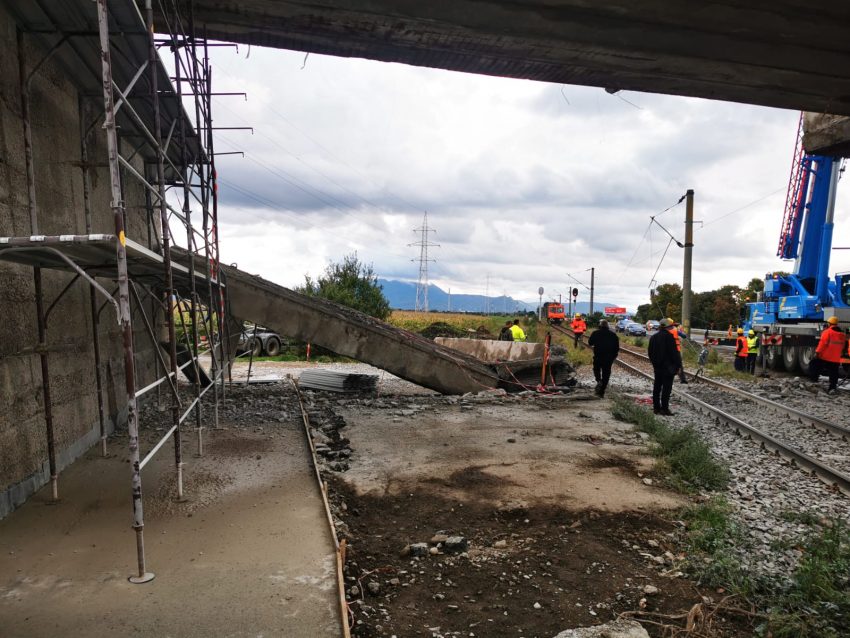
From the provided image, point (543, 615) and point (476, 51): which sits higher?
point (476, 51)

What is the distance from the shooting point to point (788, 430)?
9352 millimetres

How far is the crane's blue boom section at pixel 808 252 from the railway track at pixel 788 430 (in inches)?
211

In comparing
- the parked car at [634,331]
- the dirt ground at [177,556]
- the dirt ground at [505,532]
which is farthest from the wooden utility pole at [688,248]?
the parked car at [634,331]

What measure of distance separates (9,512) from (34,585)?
5.12 ft

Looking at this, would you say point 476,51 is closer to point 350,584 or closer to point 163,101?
point 163,101

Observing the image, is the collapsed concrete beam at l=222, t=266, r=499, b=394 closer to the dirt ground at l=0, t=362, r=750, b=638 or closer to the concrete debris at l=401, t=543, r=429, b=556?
the dirt ground at l=0, t=362, r=750, b=638

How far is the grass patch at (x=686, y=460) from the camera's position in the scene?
6.31 m

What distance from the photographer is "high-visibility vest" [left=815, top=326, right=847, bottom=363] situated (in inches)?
510

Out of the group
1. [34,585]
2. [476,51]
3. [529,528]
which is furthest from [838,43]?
[34,585]

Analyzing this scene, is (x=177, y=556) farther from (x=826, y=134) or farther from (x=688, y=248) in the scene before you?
(x=688, y=248)

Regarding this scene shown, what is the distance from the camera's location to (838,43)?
679cm

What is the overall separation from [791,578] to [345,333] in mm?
8838

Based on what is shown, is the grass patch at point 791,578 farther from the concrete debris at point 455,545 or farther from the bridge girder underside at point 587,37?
the bridge girder underside at point 587,37

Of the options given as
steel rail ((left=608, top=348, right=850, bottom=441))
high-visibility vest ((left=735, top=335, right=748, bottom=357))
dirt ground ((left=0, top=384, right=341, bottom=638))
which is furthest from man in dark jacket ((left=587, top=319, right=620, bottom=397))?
high-visibility vest ((left=735, top=335, right=748, bottom=357))
